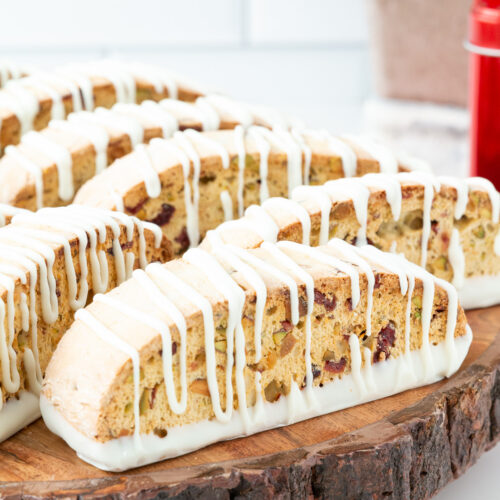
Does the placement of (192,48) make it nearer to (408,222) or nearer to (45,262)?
(408,222)

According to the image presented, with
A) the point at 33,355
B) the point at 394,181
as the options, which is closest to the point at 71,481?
the point at 33,355

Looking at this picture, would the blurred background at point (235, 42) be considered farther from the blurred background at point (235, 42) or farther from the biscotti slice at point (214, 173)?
the biscotti slice at point (214, 173)

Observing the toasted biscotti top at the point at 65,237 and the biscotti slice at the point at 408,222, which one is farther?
the biscotti slice at the point at 408,222

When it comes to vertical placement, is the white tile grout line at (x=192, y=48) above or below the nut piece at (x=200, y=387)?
above

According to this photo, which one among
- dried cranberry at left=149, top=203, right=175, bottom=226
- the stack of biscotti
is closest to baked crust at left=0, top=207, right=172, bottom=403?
dried cranberry at left=149, top=203, right=175, bottom=226

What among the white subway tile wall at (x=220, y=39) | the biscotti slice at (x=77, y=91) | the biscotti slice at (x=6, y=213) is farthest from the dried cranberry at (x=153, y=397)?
the white subway tile wall at (x=220, y=39)

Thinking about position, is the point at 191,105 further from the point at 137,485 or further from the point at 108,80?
the point at 137,485

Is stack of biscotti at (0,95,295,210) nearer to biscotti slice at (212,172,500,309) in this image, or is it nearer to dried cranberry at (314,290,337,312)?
biscotti slice at (212,172,500,309)
